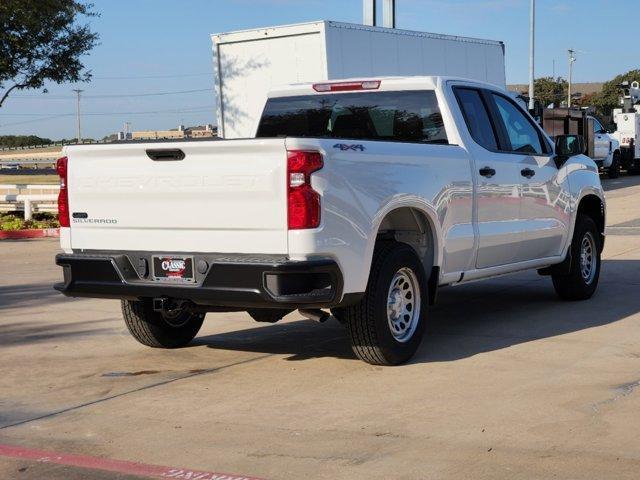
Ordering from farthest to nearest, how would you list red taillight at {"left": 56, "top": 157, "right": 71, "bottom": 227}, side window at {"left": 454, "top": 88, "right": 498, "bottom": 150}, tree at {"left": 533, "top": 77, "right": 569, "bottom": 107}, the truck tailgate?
tree at {"left": 533, "top": 77, "right": 569, "bottom": 107} < side window at {"left": 454, "top": 88, "right": 498, "bottom": 150} < red taillight at {"left": 56, "top": 157, "right": 71, "bottom": 227} < the truck tailgate

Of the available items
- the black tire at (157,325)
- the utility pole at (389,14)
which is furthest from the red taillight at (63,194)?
the utility pole at (389,14)

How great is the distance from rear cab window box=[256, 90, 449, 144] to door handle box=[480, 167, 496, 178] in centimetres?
39

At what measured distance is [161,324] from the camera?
27.0 ft

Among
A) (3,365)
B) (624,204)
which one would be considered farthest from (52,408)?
(624,204)

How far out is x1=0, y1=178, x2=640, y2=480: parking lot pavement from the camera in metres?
5.22

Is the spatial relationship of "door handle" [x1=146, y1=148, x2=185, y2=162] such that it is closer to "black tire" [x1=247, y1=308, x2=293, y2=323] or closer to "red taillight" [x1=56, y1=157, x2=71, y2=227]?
"red taillight" [x1=56, y1=157, x2=71, y2=227]

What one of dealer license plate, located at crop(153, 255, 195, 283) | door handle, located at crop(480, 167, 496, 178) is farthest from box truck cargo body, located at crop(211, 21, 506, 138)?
dealer license plate, located at crop(153, 255, 195, 283)

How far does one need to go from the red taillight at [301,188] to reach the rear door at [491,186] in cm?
221

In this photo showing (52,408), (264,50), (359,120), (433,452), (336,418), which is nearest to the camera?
(433,452)

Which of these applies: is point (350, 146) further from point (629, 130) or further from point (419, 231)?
point (629, 130)

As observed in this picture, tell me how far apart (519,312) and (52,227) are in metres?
13.1

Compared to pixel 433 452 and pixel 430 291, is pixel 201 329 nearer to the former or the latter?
pixel 430 291

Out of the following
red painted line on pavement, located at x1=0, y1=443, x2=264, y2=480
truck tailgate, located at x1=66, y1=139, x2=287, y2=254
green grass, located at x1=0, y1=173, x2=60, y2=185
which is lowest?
red painted line on pavement, located at x1=0, y1=443, x2=264, y2=480

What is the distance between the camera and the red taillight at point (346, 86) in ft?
28.1
